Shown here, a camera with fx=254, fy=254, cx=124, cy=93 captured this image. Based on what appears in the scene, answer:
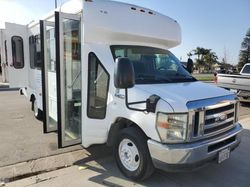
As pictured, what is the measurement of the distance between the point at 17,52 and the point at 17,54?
7 centimetres

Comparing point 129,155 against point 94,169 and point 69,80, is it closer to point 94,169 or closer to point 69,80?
point 94,169

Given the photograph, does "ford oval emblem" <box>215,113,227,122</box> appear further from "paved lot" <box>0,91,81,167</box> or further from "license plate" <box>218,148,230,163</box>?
"paved lot" <box>0,91,81,167</box>


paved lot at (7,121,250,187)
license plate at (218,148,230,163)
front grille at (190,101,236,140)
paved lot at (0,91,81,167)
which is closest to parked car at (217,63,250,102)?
paved lot at (7,121,250,187)

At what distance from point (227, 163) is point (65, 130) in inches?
122

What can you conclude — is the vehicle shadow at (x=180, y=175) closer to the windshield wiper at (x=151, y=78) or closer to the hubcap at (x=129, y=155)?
the hubcap at (x=129, y=155)

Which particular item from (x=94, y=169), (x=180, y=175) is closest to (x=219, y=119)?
(x=180, y=175)

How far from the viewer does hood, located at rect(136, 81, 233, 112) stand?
340 cm

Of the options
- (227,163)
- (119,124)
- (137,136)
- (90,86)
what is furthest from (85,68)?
(227,163)

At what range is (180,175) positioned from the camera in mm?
4215

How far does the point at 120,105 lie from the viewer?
13.0ft

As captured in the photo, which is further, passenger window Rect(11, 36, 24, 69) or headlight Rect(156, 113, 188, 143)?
passenger window Rect(11, 36, 24, 69)

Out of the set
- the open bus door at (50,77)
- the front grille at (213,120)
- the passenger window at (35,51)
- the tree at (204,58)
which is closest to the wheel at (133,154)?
the front grille at (213,120)

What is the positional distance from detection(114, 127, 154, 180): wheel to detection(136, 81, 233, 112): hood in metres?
0.69

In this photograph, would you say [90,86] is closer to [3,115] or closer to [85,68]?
[85,68]
